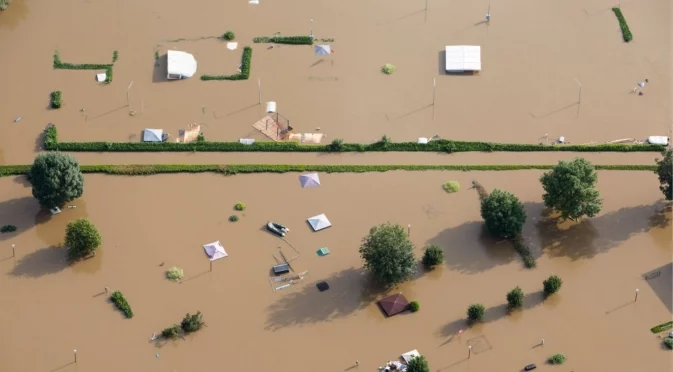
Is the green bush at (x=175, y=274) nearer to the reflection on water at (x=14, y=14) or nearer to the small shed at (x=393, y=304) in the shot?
the small shed at (x=393, y=304)

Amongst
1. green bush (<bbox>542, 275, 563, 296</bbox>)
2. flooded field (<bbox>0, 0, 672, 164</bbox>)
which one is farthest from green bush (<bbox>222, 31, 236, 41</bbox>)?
green bush (<bbox>542, 275, 563, 296</bbox>)

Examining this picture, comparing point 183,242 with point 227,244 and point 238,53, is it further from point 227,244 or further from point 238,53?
point 238,53

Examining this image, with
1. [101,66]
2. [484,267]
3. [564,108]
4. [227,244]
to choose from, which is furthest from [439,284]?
[101,66]

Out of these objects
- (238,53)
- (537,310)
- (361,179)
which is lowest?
(537,310)

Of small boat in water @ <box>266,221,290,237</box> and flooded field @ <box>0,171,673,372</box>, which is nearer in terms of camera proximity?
flooded field @ <box>0,171,673,372</box>

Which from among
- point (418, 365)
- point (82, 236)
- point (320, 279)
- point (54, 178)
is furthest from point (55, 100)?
point (418, 365)

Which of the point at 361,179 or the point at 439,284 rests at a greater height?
the point at 361,179

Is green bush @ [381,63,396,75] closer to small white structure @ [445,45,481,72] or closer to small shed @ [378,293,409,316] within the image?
small white structure @ [445,45,481,72]
